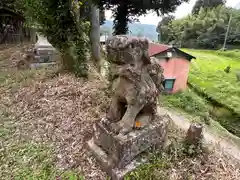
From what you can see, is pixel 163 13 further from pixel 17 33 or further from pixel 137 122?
pixel 17 33

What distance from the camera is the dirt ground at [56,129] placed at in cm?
175

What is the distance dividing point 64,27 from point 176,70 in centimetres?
570

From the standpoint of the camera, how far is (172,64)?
7.49 meters

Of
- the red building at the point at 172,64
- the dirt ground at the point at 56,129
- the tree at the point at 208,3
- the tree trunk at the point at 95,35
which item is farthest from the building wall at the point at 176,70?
the tree at the point at 208,3

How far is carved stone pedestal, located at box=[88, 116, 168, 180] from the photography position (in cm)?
157

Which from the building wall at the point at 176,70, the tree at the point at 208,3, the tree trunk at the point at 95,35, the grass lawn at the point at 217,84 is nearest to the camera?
the tree trunk at the point at 95,35

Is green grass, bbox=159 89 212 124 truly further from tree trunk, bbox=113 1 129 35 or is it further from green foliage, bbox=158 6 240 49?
green foliage, bbox=158 6 240 49

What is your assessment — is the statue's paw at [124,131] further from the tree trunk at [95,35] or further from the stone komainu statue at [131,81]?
the tree trunk at [95,35]

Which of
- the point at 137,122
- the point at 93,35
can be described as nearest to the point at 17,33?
the point at 93,35

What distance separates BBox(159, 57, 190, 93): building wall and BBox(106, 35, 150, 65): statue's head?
19.0 feet

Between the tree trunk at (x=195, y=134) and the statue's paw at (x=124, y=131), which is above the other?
the statue's paw at (x=124, y=131)

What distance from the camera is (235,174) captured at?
6.09ft

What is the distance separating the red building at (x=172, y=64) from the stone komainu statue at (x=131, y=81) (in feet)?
16.9

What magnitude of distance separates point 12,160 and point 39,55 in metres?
4.24
